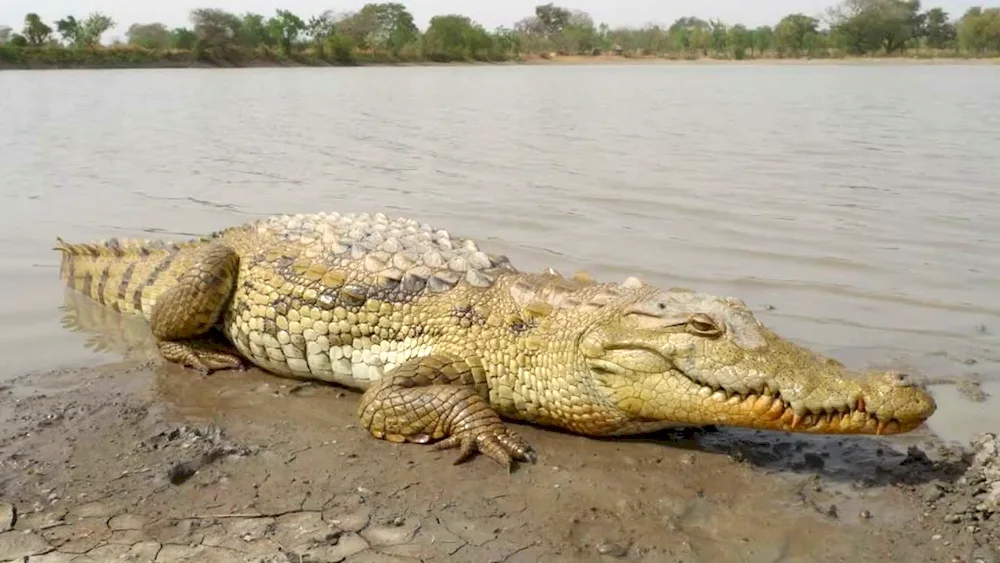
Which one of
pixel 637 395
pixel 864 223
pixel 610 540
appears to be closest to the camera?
pixel 610 540

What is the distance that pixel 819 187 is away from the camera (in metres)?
10.0

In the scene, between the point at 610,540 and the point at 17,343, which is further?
the point at 17,343

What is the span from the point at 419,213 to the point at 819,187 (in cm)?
459

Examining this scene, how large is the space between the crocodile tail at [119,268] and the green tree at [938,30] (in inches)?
3563

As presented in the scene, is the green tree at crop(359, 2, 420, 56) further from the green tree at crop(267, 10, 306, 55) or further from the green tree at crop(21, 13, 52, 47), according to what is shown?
the green tree at crop(21, 13, 52, 47)

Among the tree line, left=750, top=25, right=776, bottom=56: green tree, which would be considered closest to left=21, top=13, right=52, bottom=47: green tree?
the tree line

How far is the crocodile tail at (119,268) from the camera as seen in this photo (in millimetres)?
5176

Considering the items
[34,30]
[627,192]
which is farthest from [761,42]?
[627,192]

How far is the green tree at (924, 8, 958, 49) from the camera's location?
273 feet

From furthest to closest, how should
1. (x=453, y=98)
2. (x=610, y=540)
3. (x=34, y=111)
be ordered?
(x=453, y=98)
(x=34, y=111)
(x=610, y=540)

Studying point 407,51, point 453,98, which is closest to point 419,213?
point 453,98

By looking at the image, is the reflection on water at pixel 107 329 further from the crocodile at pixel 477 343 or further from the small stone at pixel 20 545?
the small stone at pixel 20 545

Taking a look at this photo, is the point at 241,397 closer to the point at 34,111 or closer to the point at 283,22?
the point at 34,111

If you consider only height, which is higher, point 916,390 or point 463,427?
point 916,390
